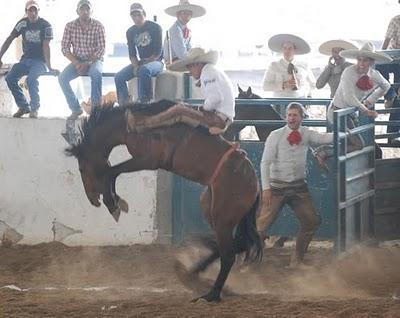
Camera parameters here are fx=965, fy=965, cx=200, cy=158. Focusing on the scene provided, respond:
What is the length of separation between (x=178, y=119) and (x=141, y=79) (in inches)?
94.9

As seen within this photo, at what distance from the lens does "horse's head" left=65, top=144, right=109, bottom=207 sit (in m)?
7.67

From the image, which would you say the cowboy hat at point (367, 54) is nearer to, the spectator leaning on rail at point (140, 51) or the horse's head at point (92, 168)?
the spectator leaning on rail at point (140, 51)

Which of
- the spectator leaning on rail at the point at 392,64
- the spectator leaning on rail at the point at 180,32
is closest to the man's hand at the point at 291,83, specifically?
the spectator leaning on rail at the point at 392,64

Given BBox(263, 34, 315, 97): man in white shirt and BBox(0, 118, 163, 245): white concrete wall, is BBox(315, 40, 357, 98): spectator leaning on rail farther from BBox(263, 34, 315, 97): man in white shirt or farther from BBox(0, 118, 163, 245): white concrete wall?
BBox(0, 118, 163, 245): white concrete wall

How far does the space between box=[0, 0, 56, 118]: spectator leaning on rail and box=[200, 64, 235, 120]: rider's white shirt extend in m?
3.27

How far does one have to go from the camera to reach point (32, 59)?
1054cm

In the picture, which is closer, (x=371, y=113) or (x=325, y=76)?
(x=371, y=113)

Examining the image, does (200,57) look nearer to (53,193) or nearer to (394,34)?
(53,193)

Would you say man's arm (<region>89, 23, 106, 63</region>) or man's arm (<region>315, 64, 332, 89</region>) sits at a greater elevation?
man's arm (<region>89, 23, 106, 63</region>)

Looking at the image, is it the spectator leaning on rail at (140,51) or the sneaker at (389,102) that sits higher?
the spectator leaning on rail at (140,51)

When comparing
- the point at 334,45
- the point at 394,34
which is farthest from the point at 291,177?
the point at 394,34

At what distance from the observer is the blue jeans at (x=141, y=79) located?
9.94 meters

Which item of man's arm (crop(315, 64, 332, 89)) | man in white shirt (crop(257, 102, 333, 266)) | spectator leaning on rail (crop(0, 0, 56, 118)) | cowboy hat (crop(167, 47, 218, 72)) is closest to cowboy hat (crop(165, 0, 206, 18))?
spectator leaning on rail (crop(0, 0, 56, 118))

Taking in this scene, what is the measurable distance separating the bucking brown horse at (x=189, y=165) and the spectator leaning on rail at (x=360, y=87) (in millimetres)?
1980
